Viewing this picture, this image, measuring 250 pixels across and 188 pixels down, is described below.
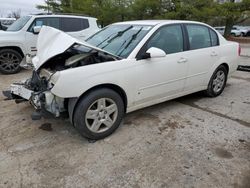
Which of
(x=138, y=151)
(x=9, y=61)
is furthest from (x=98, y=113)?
(x=9, y=61)

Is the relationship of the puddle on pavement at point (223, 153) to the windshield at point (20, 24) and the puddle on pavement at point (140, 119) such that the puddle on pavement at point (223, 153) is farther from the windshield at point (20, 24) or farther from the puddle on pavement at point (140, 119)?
the windshield at point (20, 24)

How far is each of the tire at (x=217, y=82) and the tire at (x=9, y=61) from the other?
214 inches

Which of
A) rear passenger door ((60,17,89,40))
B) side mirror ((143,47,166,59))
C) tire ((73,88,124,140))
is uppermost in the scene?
rear passenger door ((60,17,89,40))

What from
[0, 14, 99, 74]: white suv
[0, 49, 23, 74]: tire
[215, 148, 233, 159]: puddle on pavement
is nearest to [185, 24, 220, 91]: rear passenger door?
[215, 148, 233, 159]: puddle on pavement

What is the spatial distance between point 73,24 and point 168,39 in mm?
5071

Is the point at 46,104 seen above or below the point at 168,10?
below

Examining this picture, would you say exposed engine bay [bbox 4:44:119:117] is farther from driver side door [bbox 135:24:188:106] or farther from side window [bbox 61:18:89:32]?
side window [bbox 61:18:89:32]

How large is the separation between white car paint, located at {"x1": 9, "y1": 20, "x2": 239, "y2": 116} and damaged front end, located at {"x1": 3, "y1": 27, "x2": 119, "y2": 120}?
0.8 inches

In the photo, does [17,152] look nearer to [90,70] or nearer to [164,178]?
[90,70]

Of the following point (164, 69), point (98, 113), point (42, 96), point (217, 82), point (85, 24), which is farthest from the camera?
point (85, 24)

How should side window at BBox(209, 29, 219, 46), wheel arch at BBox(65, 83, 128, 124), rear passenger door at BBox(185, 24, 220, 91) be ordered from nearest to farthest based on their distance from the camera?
wheel arch at BBox(65, 83, 128, 124) < rear passenger door at BBox(185, 24, 220, 91) < side window at BBox(209, 29, 219, 46)

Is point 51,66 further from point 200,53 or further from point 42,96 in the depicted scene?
point 200,53

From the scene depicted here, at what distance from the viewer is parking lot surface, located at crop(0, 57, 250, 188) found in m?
2.61

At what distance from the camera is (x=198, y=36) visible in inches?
177
